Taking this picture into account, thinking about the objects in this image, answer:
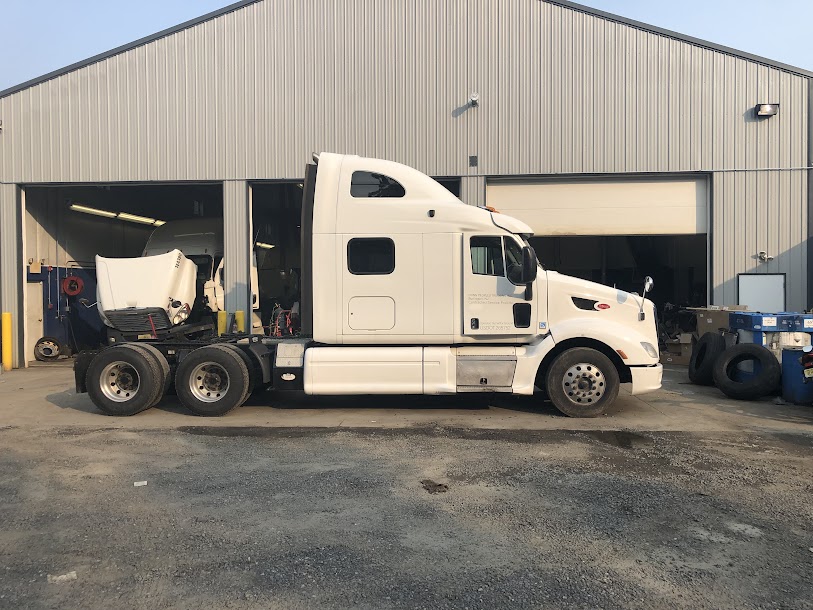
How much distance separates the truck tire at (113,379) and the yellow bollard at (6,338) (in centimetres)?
755

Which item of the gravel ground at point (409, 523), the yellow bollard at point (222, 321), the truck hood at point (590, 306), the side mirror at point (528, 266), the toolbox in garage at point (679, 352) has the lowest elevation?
the gravel ground at point (409, 523)

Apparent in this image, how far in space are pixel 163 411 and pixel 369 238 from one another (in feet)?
13.4

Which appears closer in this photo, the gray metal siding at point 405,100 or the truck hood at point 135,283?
the truck hood at point 135,283

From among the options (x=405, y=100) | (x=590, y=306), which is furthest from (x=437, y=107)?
A: (x=590, y=306)

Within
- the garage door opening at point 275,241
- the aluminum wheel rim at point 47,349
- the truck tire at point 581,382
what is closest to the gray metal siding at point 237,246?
the garage door opening at point 275,241

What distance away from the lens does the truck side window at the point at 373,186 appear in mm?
8062

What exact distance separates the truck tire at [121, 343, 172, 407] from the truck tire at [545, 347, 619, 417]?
5443 mm

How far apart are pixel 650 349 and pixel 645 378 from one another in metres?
0.40

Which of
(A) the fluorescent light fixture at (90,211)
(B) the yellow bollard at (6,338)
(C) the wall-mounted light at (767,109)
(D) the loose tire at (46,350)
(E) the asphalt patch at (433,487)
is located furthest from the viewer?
(A) the fluorescent light fixture at (90,211)

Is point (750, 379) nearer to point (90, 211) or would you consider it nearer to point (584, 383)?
point (584, 383)

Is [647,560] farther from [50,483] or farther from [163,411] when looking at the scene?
[163,411]

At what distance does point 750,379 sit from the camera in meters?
9.38

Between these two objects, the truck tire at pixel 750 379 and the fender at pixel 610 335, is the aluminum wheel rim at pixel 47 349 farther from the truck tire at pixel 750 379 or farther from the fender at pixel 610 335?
the truck tire at pixel 750 379

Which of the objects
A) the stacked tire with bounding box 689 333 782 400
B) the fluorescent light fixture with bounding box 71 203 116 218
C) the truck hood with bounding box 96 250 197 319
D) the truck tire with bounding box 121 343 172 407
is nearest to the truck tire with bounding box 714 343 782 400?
the stacked tire with bounding box 689 333 782 400
